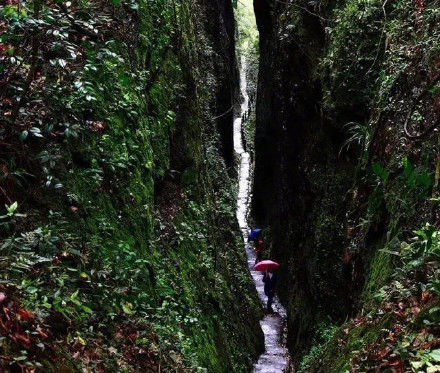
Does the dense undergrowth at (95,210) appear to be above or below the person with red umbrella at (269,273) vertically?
above

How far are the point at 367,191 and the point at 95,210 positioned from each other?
554 centimetres

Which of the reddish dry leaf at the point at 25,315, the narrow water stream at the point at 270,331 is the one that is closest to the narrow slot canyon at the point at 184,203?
the reddish dry leaf at the point at 25,315

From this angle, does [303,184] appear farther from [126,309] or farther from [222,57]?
[222,57]

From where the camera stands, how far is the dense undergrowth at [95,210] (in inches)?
128

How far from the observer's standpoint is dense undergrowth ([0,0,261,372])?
128 inches

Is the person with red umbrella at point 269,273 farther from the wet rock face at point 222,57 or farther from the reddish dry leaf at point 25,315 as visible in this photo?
the reddish dry leaf at point 25,315

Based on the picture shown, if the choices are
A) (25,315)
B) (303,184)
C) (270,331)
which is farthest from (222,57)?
(25,315)

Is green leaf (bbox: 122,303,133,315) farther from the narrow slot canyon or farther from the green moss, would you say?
the green moss

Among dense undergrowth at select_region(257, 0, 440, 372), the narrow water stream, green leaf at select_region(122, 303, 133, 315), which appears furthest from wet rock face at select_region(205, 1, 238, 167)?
green leaf at select_region(122, 303, 133, 315)

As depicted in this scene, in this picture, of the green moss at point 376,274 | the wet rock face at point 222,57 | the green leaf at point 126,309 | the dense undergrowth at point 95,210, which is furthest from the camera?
the wet rock face at point 222,57

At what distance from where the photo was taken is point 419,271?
440 cm

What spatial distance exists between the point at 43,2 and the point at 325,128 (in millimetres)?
8458

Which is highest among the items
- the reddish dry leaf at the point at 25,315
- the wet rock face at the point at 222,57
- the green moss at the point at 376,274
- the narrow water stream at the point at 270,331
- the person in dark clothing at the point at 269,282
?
the wet rock face at the point at 222,57

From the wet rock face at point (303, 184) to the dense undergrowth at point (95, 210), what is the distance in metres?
→ 3.04
